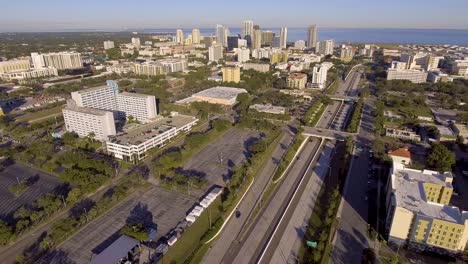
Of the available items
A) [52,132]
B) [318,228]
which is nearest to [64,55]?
[52,132]

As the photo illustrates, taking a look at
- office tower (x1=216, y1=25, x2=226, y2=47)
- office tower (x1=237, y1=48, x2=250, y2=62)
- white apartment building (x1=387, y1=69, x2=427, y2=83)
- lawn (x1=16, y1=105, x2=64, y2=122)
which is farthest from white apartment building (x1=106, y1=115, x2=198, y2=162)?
office tower (x1=216, y1=25, x2=226, y2=47)

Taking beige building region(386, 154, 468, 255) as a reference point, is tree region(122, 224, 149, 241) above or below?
below

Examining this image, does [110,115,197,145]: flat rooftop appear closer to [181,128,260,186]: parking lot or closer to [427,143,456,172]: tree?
[181,128,260,186]: parking lot

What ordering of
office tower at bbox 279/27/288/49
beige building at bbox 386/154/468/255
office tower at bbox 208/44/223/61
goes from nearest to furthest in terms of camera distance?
1. beige building at bbox 386/154/468/255
2. office tower at bbox 208/44/223/61
3. office tower at bbox 279/27/288/49

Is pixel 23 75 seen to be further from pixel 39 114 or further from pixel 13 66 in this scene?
pixel 39 114

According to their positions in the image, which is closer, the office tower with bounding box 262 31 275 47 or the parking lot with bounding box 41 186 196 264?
the parking lot with bounding box 41 186 196 264

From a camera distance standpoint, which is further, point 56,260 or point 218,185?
point 218,185

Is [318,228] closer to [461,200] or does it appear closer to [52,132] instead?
[461,200]
